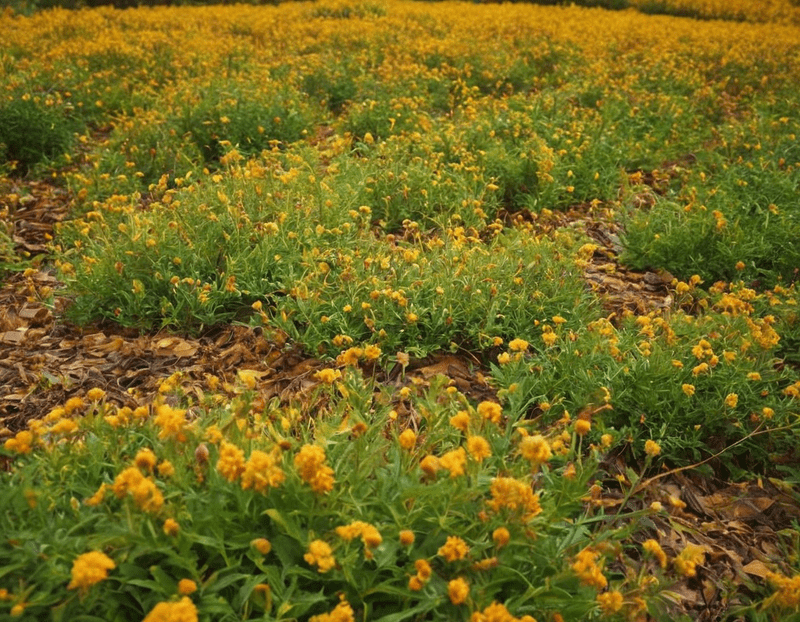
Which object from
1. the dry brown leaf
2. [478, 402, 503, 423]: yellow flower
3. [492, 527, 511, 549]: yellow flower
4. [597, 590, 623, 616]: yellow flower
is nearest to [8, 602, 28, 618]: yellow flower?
[492, 527, 511, 549]: yellow flower

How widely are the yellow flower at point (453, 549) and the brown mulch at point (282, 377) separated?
0.74 meters

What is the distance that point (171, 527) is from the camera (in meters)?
1.65

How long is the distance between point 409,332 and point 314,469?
151cm

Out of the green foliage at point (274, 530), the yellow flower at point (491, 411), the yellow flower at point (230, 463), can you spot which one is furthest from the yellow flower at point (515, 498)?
the yellow flower at point (230, 463)

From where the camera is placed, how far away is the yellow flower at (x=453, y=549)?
169 cm

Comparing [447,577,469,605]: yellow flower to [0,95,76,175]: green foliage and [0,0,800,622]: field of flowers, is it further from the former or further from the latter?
[0,95,76,175]: green foliage

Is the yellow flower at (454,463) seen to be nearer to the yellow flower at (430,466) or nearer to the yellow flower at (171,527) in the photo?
the yellow flower at (430,466)

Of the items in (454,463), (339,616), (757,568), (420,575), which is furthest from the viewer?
(757,568)

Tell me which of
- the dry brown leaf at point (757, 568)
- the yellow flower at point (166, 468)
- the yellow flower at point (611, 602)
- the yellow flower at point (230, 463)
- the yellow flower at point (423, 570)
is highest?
the yellow flower at point (230, 463)

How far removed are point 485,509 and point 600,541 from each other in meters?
0.44

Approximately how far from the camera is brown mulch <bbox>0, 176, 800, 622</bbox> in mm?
2432

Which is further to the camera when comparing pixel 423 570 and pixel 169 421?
pixel 169 421

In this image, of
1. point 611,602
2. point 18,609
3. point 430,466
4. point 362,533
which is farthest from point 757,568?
point 18,609

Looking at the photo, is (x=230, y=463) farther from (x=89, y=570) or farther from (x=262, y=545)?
(x=89, y=570)
